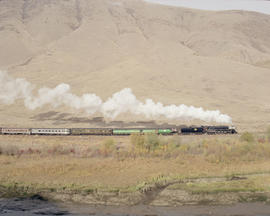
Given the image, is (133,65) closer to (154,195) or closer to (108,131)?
(108,131)

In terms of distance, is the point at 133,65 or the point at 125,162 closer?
the point at 125,162

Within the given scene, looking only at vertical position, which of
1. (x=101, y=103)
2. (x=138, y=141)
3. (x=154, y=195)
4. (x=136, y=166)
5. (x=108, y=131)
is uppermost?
(x=101, y=103)

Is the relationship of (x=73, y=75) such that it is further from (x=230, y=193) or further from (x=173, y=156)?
(x=230, y=193)

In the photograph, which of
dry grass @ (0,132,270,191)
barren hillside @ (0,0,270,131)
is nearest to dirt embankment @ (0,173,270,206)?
dry grass @ (0,132,270,191)

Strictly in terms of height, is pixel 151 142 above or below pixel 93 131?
below

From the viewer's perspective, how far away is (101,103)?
306ft

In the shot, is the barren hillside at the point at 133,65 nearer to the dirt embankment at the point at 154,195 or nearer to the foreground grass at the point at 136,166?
the foreground grass at the point at 136,166

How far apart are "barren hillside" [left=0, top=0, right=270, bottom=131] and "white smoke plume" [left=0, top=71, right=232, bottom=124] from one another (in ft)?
8.86

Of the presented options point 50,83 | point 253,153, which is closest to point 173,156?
point 253,153

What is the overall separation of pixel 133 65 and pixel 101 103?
129ft

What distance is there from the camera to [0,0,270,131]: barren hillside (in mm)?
92312

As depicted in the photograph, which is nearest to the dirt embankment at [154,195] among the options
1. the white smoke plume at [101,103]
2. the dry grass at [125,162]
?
the dry grass at [125,162]

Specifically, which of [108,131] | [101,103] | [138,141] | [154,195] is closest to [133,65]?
[101,103]

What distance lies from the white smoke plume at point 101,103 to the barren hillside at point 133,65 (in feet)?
8.86
